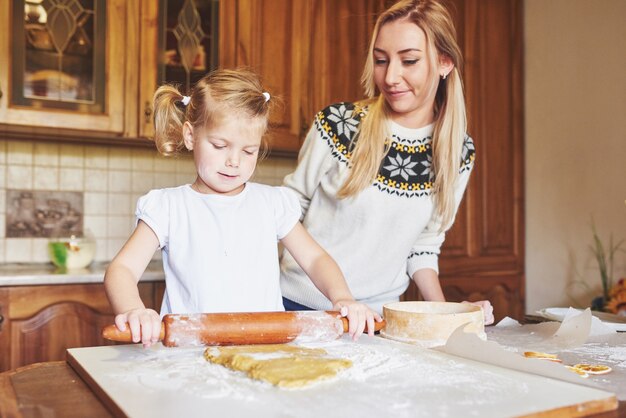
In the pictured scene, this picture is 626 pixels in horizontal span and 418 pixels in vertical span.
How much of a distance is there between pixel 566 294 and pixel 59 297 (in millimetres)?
2217

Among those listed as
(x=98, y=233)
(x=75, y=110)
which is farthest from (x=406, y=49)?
(x=98, y=233)

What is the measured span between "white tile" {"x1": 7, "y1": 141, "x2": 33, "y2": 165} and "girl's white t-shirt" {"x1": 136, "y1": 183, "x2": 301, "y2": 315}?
150 cm

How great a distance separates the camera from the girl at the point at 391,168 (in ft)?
4.66

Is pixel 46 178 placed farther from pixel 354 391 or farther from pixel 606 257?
pixel 606 257

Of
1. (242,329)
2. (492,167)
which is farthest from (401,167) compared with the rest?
(492,167)

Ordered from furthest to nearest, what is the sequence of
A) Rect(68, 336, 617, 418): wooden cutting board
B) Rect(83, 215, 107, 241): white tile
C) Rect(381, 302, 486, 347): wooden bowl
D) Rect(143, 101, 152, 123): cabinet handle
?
Rect(83, 215, 107, 241): white tile < Rect(143, 101, 152, 123): cabinet handle < Rect(381, 302, 486, 347): wooden bowl < Rect(68, 336, 617, 418): wooden cutting board

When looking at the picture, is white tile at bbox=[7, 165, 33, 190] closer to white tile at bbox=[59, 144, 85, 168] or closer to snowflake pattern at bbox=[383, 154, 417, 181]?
white tile at bbox=[59, 144, 85, 168]

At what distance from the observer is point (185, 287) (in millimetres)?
1189

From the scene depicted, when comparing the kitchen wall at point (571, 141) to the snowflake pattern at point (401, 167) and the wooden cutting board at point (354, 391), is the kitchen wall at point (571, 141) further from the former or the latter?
the wooden cutting board at point (354, 391)

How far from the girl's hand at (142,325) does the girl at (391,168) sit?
2.09ft

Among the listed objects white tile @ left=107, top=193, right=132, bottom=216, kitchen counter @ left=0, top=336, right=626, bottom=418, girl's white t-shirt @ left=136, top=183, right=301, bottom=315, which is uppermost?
white tile @ left=107, top=193, right=132, bottom=216

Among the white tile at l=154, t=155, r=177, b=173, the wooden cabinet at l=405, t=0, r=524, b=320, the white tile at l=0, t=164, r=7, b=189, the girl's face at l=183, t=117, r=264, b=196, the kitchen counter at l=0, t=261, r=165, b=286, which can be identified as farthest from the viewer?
the wooden cabinet at l=405, t=0, r=524, b=320

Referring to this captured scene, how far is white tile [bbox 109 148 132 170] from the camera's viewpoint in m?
2.62

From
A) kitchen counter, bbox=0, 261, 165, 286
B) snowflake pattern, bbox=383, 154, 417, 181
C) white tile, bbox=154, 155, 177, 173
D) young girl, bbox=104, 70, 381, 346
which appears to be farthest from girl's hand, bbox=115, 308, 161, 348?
white tile, bbox=154, 155, 177, 173
